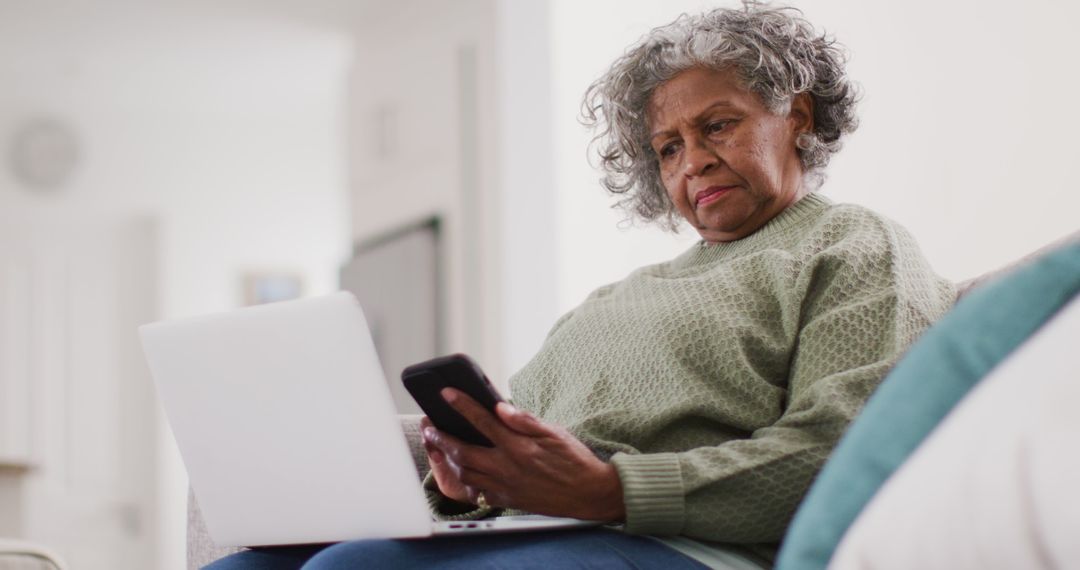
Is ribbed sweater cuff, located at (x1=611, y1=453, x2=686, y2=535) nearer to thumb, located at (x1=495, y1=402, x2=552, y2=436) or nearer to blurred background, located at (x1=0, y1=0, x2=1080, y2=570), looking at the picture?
thumb, located at (x1=495, y1=402, x2=552, y2=436)

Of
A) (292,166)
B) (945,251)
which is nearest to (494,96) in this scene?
(945,251)

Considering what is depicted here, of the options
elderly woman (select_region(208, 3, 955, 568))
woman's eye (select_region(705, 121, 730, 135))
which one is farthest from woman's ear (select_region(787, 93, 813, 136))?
woman's eye (select_region(705, 121, 730, 135))

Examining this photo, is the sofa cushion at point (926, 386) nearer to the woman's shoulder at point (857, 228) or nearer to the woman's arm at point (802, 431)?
the woman's arm at point (802, 431)

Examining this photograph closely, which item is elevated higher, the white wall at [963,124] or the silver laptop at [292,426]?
the white wall at [963,124]

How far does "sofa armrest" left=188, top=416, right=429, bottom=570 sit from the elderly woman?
144 millimetres

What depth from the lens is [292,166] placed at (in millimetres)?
6656

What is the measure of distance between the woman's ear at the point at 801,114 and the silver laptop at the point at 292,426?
63 centimetres

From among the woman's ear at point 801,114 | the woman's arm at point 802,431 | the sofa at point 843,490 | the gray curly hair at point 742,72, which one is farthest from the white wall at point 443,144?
the sofa at point 843,490

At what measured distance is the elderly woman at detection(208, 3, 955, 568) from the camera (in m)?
0.99

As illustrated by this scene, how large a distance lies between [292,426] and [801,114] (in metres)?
0.80

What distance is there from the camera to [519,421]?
3.16 ft

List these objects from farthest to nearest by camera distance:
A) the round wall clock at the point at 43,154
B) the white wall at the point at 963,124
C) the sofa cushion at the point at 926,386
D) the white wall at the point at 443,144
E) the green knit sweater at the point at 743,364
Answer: the round wall clock at the point at 43,154 → the white wall at the point at 443,144 → the white wall at the point at 963,124 → the green knit sweater at the point at 743,364 → the sofa cushion at the point at 926,386

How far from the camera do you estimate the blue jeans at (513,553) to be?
0.91 metres

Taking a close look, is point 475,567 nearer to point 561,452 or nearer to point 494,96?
point 561,452
